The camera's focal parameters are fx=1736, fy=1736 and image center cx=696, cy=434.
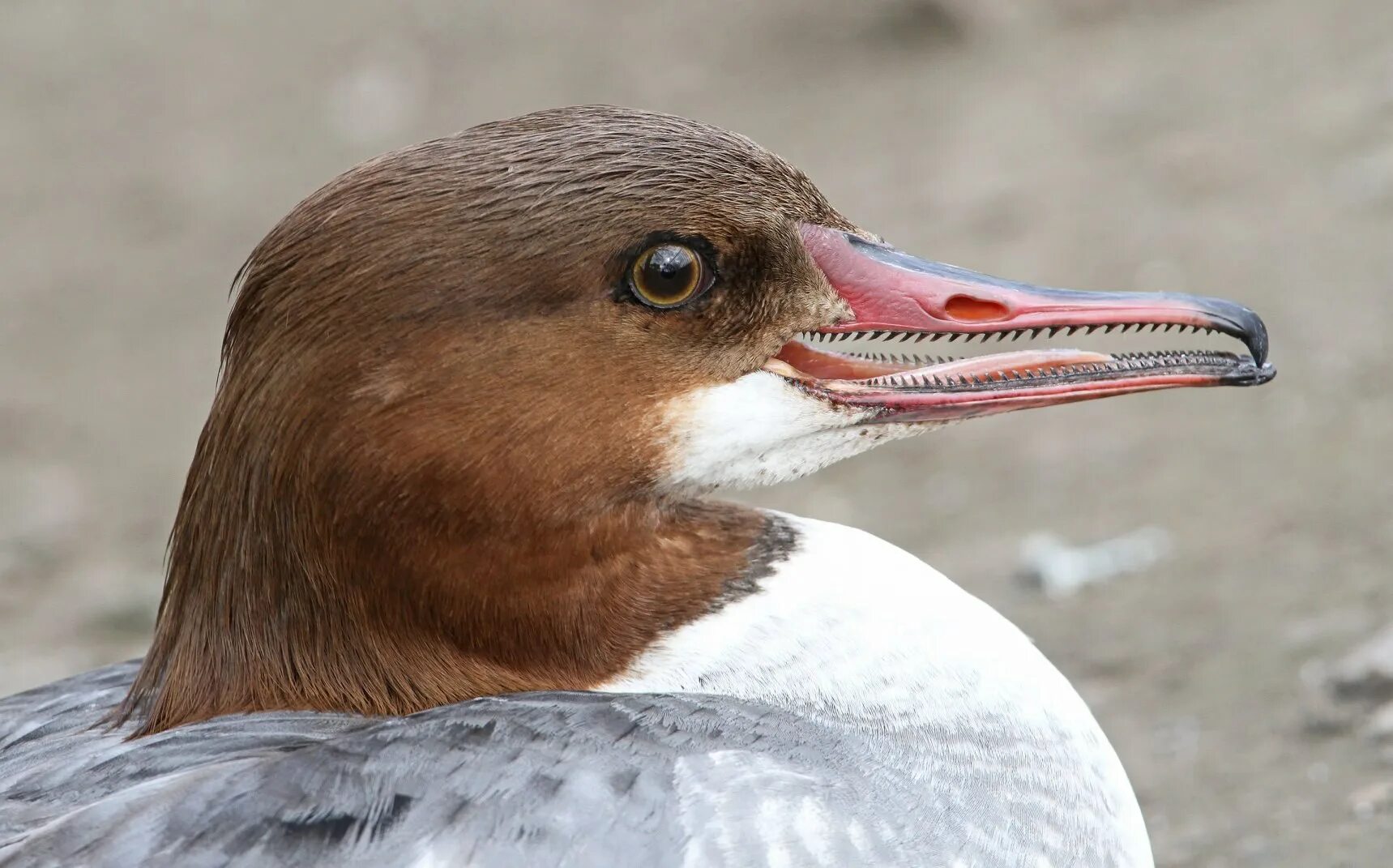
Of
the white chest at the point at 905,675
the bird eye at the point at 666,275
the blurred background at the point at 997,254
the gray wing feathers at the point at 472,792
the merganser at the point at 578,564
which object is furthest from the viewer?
the blurred background at the point at 997,254

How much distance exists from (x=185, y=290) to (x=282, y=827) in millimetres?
7233

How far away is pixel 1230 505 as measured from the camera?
5.60 m

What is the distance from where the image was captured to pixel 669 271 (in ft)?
9.77

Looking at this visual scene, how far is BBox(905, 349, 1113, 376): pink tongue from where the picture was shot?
3184mm

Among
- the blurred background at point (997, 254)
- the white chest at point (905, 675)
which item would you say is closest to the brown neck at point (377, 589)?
the white chest at point (905, 675)

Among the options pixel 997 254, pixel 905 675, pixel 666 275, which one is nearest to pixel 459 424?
pixel 666 275

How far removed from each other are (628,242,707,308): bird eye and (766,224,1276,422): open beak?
23 cm

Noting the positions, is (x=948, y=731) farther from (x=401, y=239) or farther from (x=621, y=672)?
(x=401, y=239)

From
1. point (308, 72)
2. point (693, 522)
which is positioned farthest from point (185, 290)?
point (693, 522)

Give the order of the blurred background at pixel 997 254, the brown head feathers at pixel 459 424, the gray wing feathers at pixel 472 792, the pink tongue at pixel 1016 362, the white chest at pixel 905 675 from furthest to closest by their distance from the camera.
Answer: the blurred background at pixel 997 254 < the pink tongue at pixel 1016 362 < the white chest at pixel 905 675 < the brown head feathers at pixel 459 424 < the gray wing feathers at pixel 472 792

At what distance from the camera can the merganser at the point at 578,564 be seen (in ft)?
→ 8.87

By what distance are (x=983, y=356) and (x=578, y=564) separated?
86 cm

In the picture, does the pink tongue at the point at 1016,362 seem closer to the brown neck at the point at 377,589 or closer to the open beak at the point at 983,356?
the open beak at the point at 983,356

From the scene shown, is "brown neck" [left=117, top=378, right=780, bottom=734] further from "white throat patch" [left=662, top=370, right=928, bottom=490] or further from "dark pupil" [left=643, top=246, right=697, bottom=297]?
"dark pupil" [left=643, top=246, right=697, bottom=297]
